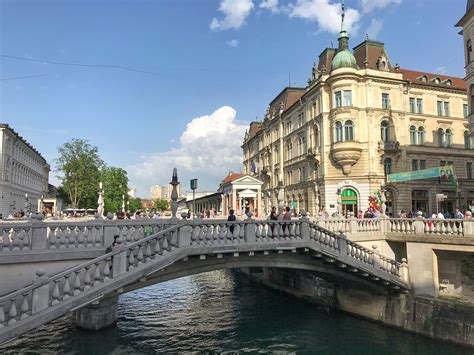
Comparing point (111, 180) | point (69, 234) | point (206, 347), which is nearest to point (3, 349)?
point (69, 234)

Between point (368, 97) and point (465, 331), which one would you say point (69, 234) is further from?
point (368, 97)

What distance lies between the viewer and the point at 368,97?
4100cm

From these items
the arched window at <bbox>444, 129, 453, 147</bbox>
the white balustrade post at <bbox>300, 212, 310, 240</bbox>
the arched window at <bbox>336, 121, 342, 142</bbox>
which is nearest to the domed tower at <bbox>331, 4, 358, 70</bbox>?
the arched window at <bbox>336, 121, 342, 142</bbox>

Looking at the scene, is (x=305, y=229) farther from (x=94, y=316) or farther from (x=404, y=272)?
(x=94, y=316)

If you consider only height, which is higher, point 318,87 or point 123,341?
point 318,87

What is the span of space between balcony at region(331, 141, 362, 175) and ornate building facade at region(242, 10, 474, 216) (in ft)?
0.35

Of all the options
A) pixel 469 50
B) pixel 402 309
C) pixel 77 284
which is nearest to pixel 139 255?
pixel 77 284

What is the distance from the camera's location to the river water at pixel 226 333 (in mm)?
15086

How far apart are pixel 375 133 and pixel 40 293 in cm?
3875

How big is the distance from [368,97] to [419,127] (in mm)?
8769

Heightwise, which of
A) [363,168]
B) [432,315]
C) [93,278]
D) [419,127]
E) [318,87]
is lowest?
[432,315]

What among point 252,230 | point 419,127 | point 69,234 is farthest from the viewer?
point 419,127

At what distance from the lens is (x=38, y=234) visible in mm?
10992

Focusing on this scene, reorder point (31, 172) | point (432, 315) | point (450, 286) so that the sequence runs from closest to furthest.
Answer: point (432, 315), point (450, 286), point (31, 172)
